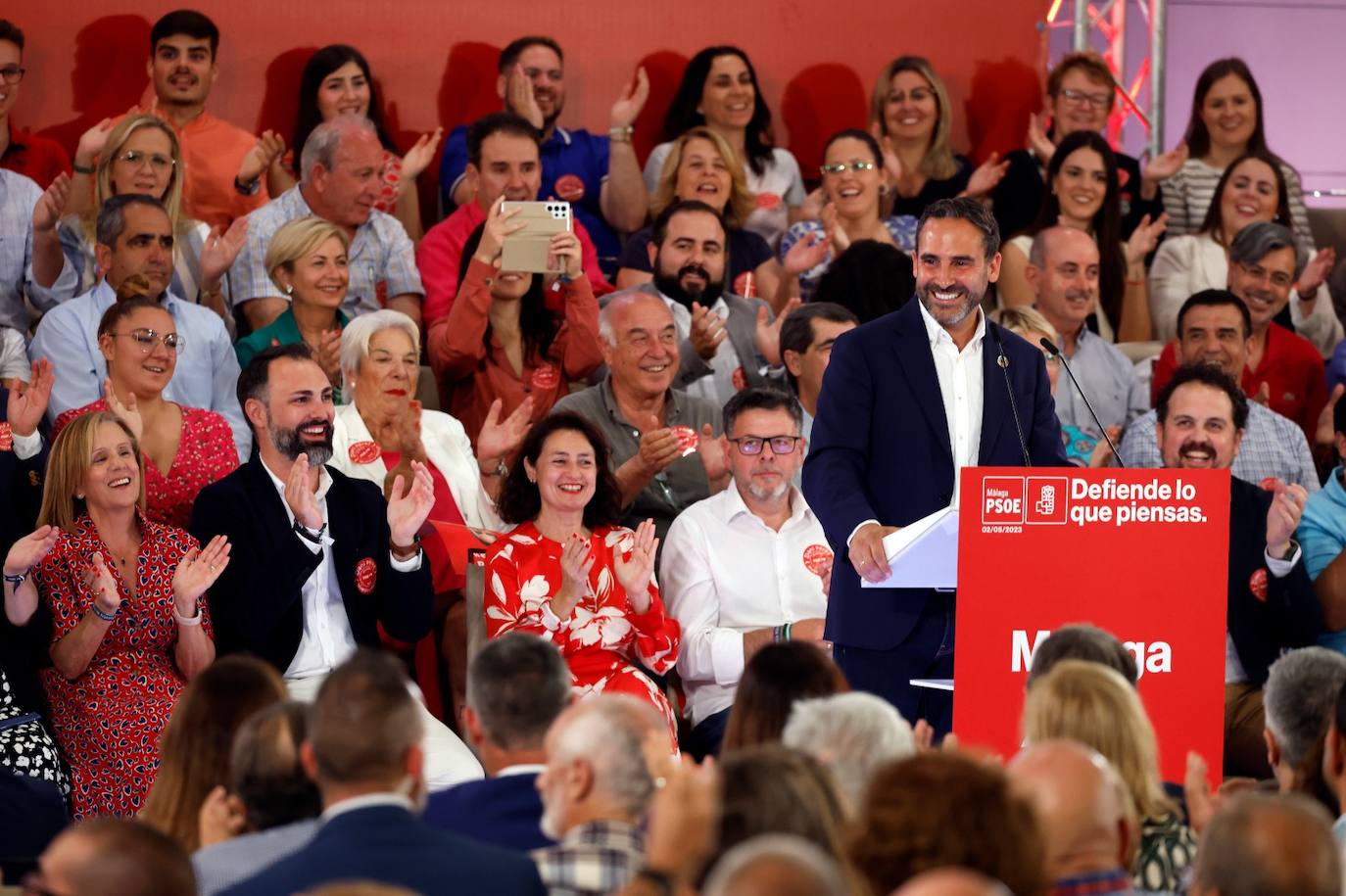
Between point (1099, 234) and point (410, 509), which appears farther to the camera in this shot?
point (1099, 234)

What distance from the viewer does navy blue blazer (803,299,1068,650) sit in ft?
13.3

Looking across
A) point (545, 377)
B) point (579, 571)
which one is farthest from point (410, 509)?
point (545, 377)

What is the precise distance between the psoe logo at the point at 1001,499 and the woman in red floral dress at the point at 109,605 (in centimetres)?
196

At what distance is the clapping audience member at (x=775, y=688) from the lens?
3133mm

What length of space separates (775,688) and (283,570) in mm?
2013

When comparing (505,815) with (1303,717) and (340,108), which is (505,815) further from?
(340,108)

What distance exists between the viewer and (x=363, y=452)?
546 centimetres

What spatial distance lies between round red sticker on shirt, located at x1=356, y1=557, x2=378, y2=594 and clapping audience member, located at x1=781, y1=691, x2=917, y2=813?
2334 millimetres

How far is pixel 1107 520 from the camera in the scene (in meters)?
3.67

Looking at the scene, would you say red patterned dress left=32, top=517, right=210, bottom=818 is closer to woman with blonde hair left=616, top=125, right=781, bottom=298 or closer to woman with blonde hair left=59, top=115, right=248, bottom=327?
woman with blonde hair left=59, top=115, right=248, bottom=327

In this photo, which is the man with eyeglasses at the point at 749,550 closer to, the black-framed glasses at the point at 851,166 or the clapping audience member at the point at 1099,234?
the black-framed glasses at the point at 851,166

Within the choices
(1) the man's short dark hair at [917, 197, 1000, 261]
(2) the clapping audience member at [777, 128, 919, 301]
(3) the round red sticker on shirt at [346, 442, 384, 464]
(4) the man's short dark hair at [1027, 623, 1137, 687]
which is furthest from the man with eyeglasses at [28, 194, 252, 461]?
(4) the man's short dark hair at [1027, 623, 1137, 687]

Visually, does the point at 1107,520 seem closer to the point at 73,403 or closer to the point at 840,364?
the point at 840,364

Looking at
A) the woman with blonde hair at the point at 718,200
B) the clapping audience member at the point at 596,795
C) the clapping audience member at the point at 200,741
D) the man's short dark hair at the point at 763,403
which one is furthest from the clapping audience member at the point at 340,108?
the clapping audience member at the point at 596,795
